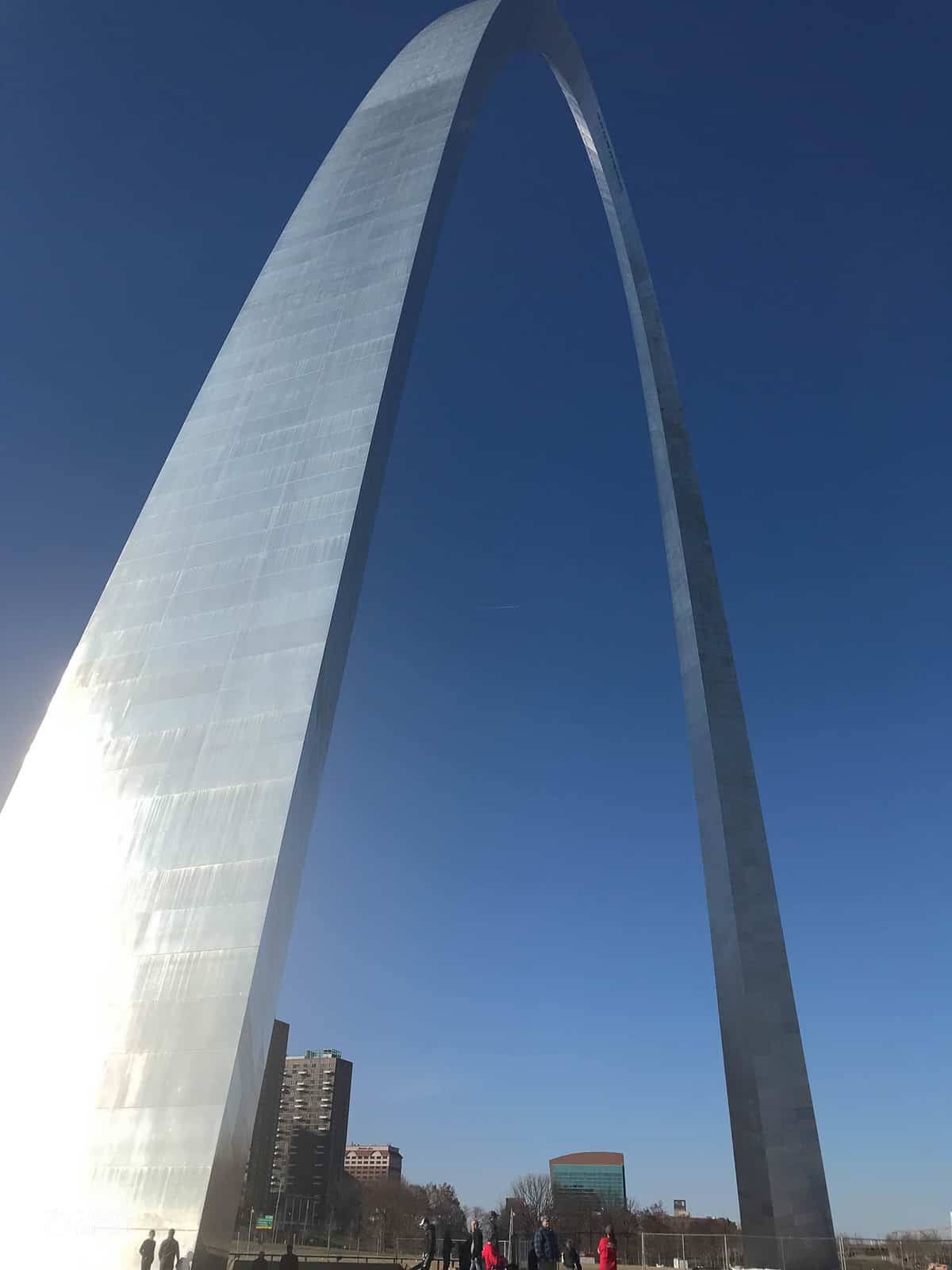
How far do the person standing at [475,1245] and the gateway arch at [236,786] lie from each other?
343 cm

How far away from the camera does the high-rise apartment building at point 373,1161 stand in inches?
5207

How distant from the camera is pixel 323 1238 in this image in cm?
2966

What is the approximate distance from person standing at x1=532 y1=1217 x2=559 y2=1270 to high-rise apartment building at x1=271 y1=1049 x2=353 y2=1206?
2479 inches

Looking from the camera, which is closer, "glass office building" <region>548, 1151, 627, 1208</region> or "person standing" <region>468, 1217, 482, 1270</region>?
"person standing" <region>468, 1217, 482, 1270</region>

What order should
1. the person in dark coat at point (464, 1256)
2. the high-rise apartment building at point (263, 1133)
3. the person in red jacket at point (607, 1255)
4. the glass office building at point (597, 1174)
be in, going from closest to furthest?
1. the person in red jacket at point (607, 1255)
2. the person in dark coat at point (464, 1256)
3. the high-rise apartment building at point (263, 1133)
4. the glass office building at point (597, 1174)

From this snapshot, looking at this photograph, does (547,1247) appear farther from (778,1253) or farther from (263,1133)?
(263,1133)

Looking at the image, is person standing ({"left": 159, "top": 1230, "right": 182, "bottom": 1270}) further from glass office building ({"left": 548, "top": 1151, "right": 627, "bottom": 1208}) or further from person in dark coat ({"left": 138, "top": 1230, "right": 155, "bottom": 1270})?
glass office building ({"left": 548, "top": 1151, "right": 627, "bottom": 1208})

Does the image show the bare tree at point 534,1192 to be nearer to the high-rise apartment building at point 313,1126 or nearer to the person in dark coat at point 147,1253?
the high-rise apartment building at point 313,1126

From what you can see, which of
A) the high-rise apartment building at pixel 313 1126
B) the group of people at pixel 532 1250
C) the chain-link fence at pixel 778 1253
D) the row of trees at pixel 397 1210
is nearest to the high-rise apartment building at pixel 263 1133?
the chain-link fence at pixel 778 1253

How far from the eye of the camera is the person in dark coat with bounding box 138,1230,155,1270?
8.55m

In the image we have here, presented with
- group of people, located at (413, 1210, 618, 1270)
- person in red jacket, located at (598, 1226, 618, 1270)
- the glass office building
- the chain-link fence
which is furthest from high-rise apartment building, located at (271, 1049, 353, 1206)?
person in red jacket, located at (598, 1226, 618, 1270)

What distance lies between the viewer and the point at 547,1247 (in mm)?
9898

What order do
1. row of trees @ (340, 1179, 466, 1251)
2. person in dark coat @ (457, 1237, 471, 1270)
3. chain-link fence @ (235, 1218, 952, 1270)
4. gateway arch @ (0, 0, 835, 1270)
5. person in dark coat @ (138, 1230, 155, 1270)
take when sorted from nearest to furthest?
person in dark coat @ (138, 1230, 155, 1270) → gateway arch @ (0, 0, 835, 1270) → chain-link fence @ (235, 1218, 952, 1270) → person in dark coat @ (457, 1237, 471, 1270) → row of trees @ (340, 1179, 466, 1251)

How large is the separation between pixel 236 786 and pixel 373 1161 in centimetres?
14715
